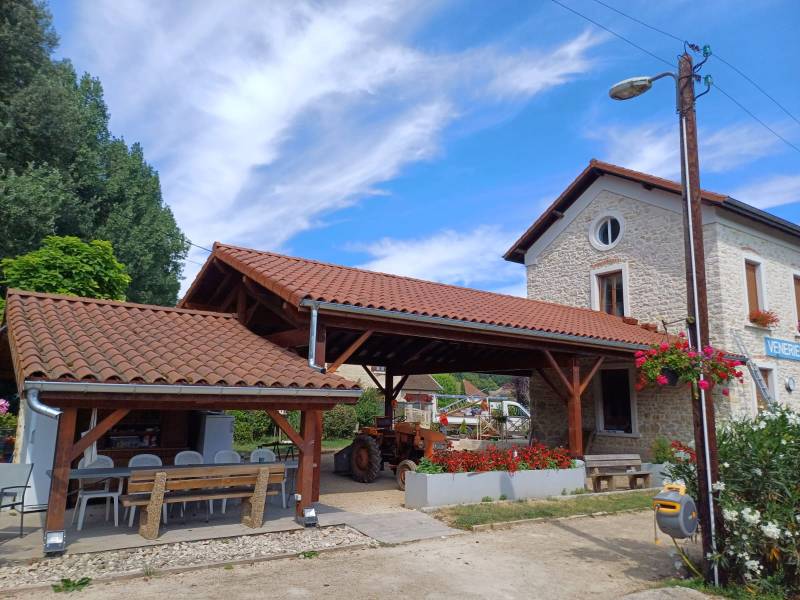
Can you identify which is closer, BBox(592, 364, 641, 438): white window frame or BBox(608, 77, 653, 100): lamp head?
BBox(608, 77, 653, 100): lamp head

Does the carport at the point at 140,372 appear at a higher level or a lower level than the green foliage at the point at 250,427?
higher

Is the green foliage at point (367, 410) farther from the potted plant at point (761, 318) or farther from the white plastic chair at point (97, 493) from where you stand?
the white plastic chair at point (97, 493)

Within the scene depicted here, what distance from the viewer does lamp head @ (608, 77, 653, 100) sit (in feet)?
18.2

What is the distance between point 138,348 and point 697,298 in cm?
582

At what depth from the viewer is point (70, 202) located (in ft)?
60.3

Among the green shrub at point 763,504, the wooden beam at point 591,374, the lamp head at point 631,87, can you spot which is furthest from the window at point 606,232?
the green shrub at point 763,504

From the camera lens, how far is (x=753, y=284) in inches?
537

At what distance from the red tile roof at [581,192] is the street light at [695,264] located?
7.70m

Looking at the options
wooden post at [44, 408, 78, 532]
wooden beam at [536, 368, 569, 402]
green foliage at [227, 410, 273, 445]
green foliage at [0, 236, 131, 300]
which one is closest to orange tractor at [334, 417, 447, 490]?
wooden beam at [536, 368, 569, 402]

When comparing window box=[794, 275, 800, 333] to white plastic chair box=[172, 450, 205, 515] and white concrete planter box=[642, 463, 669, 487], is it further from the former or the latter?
white plastic chair box=[172, 450, 205, 515]

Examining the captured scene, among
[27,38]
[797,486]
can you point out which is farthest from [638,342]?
[27,38]

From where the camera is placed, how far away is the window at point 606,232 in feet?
49.5

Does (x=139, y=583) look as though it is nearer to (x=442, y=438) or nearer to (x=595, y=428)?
(x=442, y=438)

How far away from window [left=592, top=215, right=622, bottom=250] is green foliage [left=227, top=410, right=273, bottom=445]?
37.5 ft
